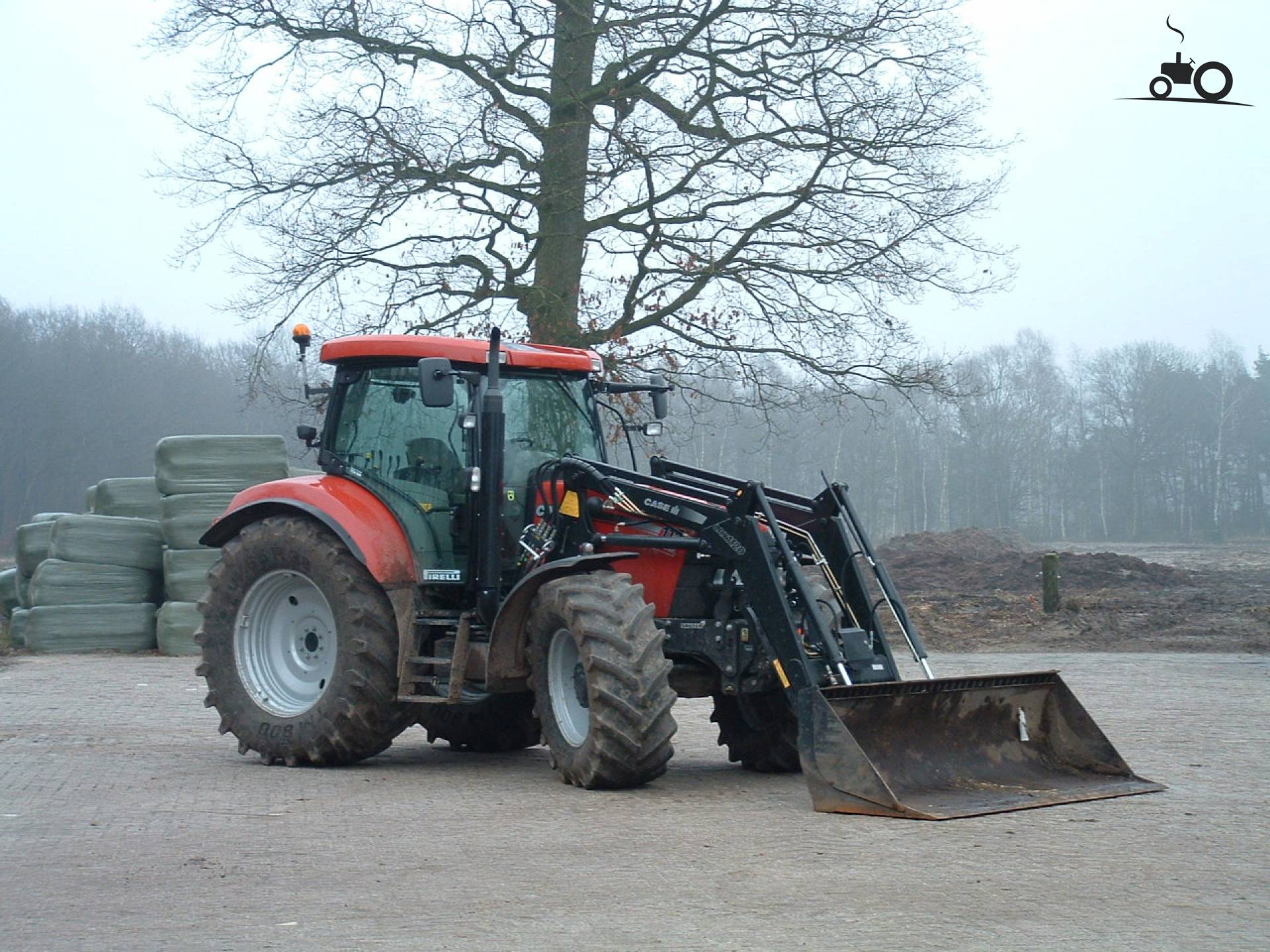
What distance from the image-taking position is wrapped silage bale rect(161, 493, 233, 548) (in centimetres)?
1747

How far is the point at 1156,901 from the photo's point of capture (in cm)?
516

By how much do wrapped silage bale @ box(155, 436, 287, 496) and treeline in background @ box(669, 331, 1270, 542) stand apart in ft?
146

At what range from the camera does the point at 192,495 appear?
57.5 feet

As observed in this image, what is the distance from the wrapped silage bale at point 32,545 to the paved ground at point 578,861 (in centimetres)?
1061

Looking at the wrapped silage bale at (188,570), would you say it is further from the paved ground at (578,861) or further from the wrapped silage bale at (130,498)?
the paved ground at (578,861)

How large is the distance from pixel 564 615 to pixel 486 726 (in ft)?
7.84

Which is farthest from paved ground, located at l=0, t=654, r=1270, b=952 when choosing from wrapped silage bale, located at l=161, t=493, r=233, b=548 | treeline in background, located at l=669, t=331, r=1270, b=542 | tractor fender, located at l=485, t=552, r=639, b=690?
treeline in background, located at l=669, t=331, r=1270, b=542

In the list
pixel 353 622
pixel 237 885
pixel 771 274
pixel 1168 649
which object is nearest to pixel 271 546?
pixel 353 622

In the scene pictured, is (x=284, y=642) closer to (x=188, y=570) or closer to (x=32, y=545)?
(x=188, y=570)

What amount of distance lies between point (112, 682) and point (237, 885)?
9.73 m

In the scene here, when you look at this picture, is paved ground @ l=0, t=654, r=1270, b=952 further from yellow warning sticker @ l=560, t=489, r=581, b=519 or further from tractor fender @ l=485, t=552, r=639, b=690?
yellow warning sticker @ l=560, t=489, r=581, b=519

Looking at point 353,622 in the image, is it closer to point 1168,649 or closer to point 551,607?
point 551,607

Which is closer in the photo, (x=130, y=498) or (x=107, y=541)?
(x=107, y=541)

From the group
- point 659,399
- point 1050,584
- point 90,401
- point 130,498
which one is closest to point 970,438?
point 90,401
